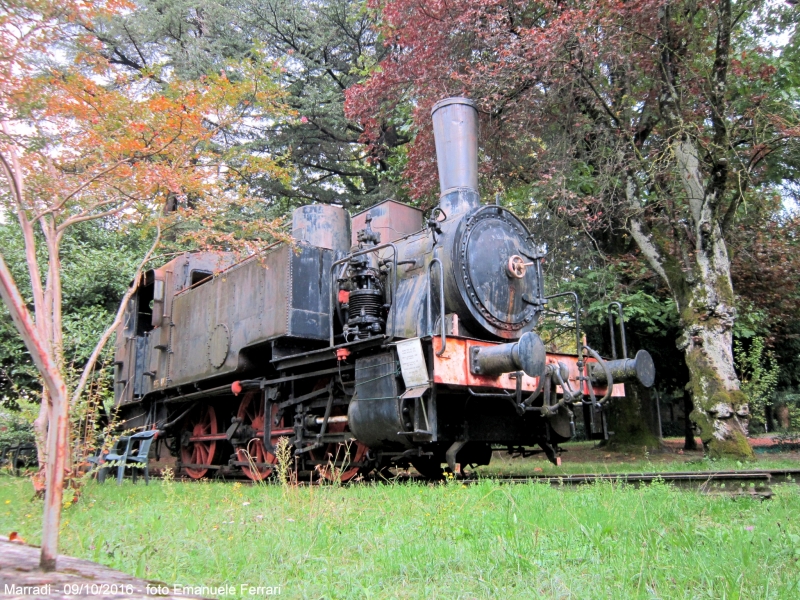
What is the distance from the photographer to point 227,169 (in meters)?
9.45

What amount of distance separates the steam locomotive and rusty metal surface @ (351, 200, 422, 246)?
0.06 feet

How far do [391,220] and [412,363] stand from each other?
2693 mm

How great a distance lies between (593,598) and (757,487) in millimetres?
3035

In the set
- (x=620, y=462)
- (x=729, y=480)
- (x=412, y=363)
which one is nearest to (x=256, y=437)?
(x=412, y=363)

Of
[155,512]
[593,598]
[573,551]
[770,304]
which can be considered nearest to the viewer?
[593,598]

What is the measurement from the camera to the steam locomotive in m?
6.59

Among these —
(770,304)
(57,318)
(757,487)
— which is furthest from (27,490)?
(770,304)

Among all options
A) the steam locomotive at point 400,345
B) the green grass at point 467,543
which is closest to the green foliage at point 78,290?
the steam locomotive at point 400,345

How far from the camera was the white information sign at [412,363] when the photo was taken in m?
6.26

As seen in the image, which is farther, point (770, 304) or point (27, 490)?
point (770, 304)

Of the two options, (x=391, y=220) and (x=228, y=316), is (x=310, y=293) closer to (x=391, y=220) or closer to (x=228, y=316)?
(x=391, y=220)

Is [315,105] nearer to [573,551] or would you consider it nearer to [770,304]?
[770,304]

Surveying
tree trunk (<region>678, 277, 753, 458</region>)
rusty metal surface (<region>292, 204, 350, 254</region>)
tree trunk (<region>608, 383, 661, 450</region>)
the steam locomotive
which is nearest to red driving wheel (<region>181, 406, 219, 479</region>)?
the steam locomotive

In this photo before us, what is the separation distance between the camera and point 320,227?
28.3ft
